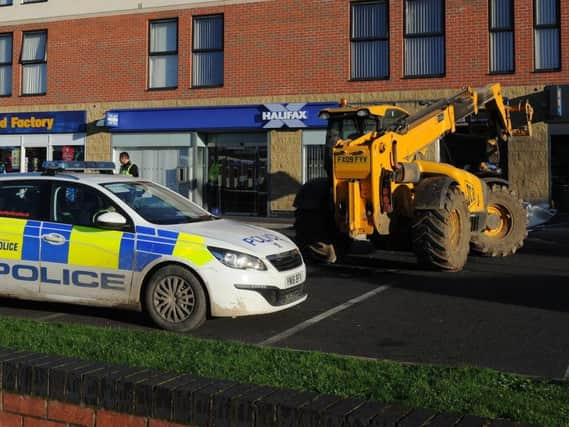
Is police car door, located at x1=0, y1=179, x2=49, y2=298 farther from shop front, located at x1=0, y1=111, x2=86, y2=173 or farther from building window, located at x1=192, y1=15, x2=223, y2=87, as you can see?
shop front, located at x1=0, y1=111, x2=86, y2=173

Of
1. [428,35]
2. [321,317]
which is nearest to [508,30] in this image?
[428,35]

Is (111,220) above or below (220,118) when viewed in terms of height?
below

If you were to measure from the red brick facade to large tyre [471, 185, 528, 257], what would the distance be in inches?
267

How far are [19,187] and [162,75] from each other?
1492 cm

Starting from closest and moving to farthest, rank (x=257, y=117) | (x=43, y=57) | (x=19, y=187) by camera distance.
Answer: (x=19, y=187), (x=257, y=117), (x=43, y=57)

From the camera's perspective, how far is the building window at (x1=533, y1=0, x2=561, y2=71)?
1759cm

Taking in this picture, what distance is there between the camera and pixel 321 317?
23.1 ft

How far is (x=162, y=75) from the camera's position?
70.7 feet

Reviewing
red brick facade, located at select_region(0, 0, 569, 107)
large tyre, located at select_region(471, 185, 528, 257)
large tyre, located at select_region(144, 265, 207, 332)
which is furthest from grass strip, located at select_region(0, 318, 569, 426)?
red brick facade, located at select_region(0, 0, 569, 107)

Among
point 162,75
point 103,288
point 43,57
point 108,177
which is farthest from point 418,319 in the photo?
point 43,57

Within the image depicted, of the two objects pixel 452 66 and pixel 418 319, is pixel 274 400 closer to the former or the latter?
pixel 418 319

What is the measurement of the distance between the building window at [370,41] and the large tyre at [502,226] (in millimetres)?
7674

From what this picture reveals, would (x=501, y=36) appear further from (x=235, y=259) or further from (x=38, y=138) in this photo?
(x=38, y=138)

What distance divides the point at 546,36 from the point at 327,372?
15926 millimetres
